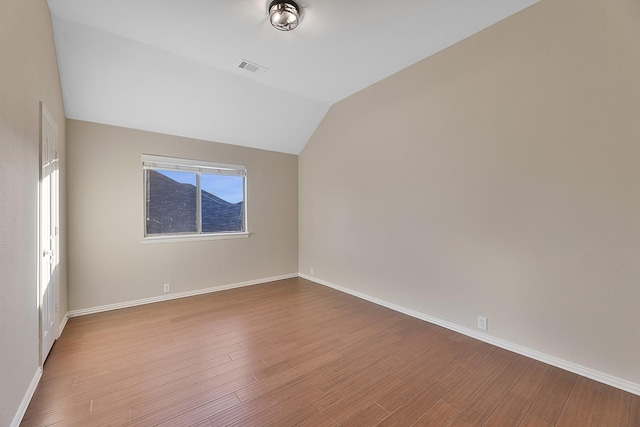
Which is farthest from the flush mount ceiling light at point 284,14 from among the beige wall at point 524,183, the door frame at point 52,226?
the door frame at point 52,226

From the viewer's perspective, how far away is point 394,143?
3414 millimetres

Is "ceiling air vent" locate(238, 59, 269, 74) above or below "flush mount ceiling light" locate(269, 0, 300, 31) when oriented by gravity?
above

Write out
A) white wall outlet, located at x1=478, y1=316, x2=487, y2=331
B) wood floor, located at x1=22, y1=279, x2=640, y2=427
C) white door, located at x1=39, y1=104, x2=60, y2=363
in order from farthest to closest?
white wall outlet, located at x1=478, y1=316, x2=487, y2=331 < white door, located at x1=39, y1=104, x2=60, y2=363 < wood floor, located at x1=22, y1=279, x2=640, y2=427

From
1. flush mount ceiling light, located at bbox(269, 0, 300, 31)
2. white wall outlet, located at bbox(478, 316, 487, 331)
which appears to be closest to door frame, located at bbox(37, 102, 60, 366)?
flush mount ceiling light, located at bbox(269, 0, 300, 31)

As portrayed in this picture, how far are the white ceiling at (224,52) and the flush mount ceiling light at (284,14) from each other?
8cm

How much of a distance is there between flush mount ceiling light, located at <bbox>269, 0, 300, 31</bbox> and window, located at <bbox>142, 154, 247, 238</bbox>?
2464mm

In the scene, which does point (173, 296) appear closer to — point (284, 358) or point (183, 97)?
point (284, 358)

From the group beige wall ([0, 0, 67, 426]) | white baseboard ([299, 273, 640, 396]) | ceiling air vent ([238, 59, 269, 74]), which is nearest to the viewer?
beige wall ([0, 0, 67, 426])

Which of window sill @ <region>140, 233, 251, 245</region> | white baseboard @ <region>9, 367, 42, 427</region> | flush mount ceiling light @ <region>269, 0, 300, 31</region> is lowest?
white baseboard @ <region>9, 367, 42, 427</region>

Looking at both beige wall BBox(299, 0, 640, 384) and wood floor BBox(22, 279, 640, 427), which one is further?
beige wall BBox(299, 0, 640, 384)

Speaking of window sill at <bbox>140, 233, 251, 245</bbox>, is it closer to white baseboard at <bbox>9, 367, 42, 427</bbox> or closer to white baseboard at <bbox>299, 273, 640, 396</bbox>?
white baseboard at <bbox>9, 367, 42, 427</bbox>

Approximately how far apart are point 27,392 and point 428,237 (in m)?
3.61

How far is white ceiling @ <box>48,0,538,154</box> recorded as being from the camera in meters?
2.25

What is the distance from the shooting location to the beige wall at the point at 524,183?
75.1 inches
